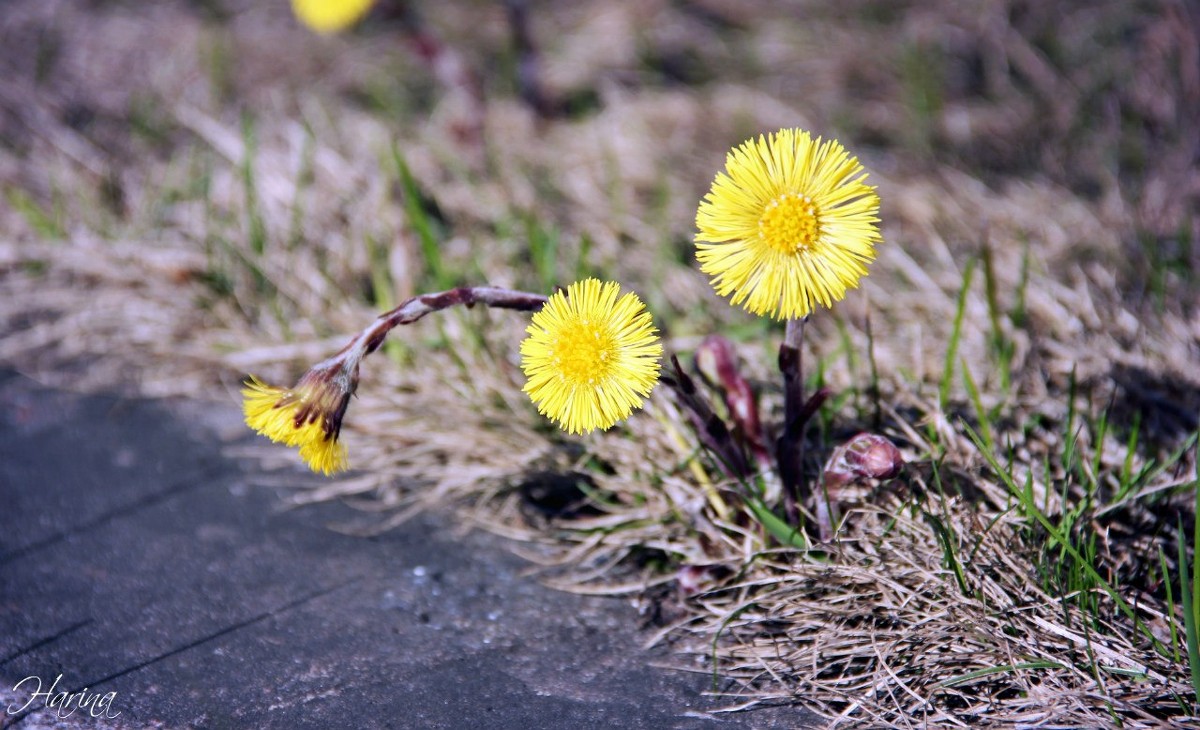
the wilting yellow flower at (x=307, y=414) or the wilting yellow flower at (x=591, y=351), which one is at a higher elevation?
the wilting yellow flower at (x=591, y=351)

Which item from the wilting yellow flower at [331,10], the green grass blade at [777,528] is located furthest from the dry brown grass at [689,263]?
the wilting yellow flower at [331,10]

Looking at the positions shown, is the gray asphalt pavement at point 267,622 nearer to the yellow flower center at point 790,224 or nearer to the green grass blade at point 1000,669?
the green grass blade at point 1000,669

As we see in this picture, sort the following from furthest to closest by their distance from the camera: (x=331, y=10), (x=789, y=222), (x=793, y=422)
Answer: (x=331, y=10) < (x=793, y=422) < (x=789, y=222)

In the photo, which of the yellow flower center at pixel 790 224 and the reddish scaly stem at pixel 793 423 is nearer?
the yellow flower center at pixel 790 224

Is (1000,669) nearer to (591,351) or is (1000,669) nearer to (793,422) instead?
(793,422)

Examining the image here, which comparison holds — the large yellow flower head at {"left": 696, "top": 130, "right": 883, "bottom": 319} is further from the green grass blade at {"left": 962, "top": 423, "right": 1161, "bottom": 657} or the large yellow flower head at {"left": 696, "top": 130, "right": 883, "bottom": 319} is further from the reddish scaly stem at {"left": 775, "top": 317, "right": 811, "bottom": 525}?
the green grass blade at {"left": 962, "top": 423, "right": 1161, "bottom": 657}

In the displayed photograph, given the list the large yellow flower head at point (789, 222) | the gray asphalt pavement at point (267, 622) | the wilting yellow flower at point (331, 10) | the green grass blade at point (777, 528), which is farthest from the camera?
the wilting yellow flower at point (331, 10)

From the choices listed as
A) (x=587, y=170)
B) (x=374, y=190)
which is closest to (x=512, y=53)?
(x=587, y=170)

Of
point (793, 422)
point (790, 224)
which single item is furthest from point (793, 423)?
point (790, 224)
